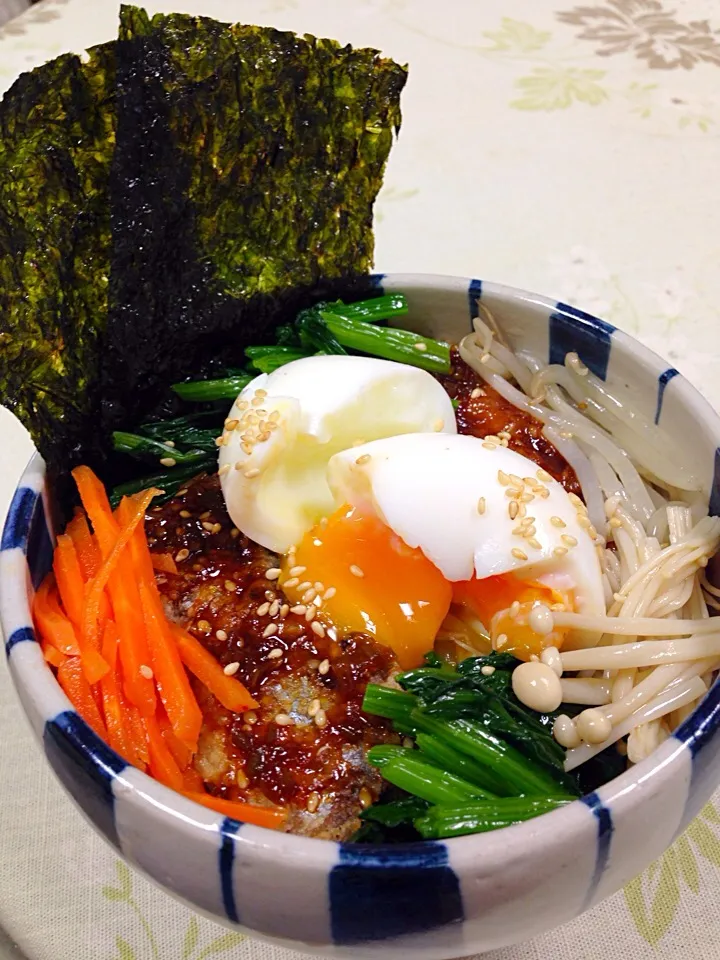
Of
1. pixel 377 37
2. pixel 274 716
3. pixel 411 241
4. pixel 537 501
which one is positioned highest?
pixel 377 37

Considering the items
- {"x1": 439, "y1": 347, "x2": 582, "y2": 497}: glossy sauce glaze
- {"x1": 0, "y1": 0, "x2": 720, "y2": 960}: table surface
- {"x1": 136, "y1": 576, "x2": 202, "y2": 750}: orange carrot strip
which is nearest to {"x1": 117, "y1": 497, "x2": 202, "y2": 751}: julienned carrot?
{"x1": 136, "y1": 576, "x2": 202, "y2": 750}: orange carrot strip

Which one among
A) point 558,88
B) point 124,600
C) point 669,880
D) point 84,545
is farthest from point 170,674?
point 558,88

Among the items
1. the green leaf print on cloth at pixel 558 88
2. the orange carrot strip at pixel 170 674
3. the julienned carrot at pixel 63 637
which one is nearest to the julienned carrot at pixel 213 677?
the orange carrot strip at pixel 170 674

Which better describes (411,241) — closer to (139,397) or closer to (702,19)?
(139,397)

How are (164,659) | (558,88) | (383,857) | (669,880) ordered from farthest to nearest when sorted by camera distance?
(558,88) < (669,880) < (164,659) < (383,857)

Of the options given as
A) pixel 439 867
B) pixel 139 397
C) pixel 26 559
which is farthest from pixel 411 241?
pixel 439 867

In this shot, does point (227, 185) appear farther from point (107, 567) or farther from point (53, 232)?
point (107, 567)

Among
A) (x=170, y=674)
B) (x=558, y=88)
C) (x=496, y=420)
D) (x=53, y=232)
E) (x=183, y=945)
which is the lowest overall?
(x=183, y=945)
